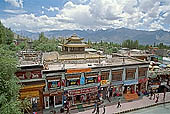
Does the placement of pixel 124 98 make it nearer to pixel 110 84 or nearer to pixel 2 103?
pixel 110 84

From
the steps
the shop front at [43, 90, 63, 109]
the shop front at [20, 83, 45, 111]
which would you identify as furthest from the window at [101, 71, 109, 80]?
the shop front at [20, 83, 45, 111]

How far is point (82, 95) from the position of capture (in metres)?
20.9

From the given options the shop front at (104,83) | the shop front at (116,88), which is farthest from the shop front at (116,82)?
the shop front at (104,83)

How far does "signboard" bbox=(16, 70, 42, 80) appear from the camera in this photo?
16.1m

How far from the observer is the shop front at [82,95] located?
2000 cm

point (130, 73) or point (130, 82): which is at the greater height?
→ point (130, 73)

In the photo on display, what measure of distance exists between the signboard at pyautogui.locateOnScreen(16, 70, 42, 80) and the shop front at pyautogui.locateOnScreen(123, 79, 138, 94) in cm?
1389

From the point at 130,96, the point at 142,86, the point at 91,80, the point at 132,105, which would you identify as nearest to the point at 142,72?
the point at 142,86

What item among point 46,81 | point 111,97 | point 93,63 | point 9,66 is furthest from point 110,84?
point 9,66

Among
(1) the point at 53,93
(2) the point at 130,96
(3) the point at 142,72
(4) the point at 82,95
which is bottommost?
(2) the point at 130,96

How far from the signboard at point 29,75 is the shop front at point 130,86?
13.9 meters

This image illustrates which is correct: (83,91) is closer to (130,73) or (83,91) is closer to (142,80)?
(130,73)

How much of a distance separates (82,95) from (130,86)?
9.07 meters

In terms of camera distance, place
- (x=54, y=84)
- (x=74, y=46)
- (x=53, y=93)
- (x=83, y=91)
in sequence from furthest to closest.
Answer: (x=74, y=46)
(x=83, y=91)
(x=54, y=84)
(x=53, y=93)
